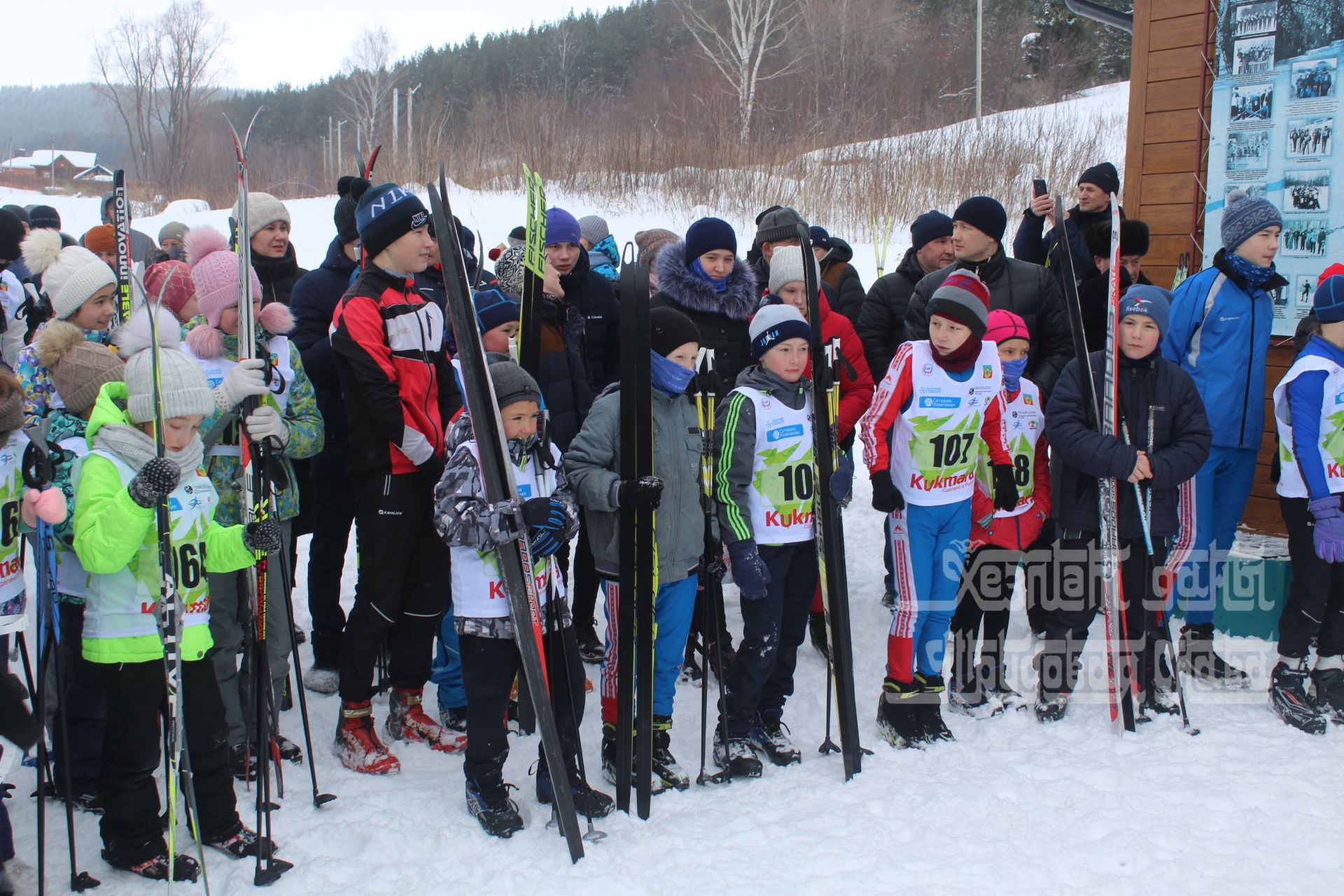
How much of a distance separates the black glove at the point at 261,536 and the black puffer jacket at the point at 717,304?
1930 millimetres

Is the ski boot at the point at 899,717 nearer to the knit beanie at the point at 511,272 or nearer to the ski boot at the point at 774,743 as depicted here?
the ski boot at the point at 774,743

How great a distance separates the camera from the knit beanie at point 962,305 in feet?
12.1

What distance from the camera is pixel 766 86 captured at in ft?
115

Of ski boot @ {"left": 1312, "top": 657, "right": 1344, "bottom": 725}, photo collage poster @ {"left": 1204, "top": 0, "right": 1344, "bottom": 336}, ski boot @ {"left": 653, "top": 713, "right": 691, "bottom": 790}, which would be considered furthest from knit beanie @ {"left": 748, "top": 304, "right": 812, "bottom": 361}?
photo collage poster @ {"left": 1204, "top": 0, "right": 1344, "bottom": 336}

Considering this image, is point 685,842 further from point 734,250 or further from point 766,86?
point 766,86

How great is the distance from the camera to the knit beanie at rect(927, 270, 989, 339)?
12.1ft

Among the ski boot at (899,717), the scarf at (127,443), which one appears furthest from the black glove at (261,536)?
the ski boot at (899,717)

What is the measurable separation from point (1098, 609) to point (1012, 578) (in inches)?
51.5

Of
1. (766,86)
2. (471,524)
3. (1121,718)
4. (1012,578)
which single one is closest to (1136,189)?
(1012,578)

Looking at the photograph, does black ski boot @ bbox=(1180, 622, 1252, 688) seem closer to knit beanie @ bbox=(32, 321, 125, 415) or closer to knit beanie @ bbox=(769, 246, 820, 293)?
knit beanie @ bbox=(769, 246, 820, 293)

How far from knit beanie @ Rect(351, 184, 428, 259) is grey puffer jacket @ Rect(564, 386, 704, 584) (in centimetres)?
93

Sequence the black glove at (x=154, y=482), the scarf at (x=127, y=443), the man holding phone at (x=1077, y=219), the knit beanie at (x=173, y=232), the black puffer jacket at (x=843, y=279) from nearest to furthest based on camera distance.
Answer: the black glove at (x=154, y=482) < the scarf at (x=127, y=443) < the man holding phone at (x=1077, y=219) < the black puffer jacket at (x=843, y=279) < the knit beanie at (x=173, y=232)

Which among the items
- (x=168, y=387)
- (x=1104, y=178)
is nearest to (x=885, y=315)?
(x=1104, y=178)

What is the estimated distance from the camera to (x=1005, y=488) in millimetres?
3863
